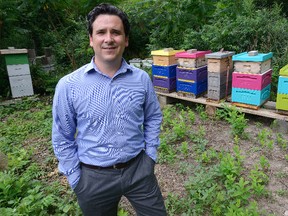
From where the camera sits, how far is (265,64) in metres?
4.26

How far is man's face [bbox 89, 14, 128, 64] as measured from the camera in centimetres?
159

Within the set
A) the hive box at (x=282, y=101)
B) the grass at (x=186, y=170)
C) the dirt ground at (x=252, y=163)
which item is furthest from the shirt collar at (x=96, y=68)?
the hive box at (x=282, y=101)

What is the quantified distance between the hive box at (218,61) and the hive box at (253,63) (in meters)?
0.29

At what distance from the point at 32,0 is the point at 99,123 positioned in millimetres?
6655

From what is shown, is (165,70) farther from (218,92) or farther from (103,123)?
(103,123)

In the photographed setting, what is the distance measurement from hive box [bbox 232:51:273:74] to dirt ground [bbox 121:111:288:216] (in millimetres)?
952

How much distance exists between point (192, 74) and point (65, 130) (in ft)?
11.8

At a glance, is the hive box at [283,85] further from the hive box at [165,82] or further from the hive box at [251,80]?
the hive box at [165,82]

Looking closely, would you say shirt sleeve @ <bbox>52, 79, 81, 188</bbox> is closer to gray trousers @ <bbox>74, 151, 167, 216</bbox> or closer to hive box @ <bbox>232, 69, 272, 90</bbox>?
gray trousers @ <bbox>74, 151, 167, 216</bbox>

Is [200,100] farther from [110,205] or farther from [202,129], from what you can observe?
[110,205]

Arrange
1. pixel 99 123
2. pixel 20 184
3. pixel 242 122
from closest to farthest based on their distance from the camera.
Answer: pixel 99 123 → pixel 20 184 → pixel 242 122

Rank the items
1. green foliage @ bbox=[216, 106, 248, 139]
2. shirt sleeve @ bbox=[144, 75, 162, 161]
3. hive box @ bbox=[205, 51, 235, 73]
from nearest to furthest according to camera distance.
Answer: shirt sleeve @ bbox=[144, 75, 162, 161] < green foliage @ bbox=[216, 106, 248, 139] < hive box @ bbox=[205, 51, 235, 73]

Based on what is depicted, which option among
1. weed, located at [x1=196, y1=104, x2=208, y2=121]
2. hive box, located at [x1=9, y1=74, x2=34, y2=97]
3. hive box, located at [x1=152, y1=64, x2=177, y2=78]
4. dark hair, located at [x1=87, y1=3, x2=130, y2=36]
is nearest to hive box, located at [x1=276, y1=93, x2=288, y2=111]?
weed, located at [x1=196, y1=104, x2=208, y2=121]

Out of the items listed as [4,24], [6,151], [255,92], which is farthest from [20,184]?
[4,24]
